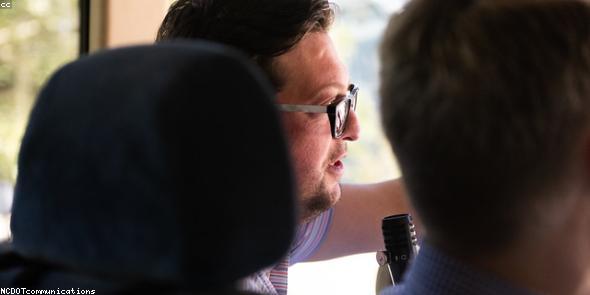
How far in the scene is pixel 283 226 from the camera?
81 cm

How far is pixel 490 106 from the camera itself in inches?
36.6

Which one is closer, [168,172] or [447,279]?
[168,172]

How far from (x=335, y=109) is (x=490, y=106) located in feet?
2.57

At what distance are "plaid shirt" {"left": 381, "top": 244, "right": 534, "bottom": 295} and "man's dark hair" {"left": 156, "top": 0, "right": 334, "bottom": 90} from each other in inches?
27.1

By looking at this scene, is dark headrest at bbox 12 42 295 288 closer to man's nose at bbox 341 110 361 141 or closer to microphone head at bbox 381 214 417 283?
microphone head at bbox 381 214 417 283

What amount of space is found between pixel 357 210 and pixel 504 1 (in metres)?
1.20

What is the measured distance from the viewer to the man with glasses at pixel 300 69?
5.36 feet

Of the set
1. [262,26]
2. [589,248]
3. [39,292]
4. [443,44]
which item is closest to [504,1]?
[443,44]

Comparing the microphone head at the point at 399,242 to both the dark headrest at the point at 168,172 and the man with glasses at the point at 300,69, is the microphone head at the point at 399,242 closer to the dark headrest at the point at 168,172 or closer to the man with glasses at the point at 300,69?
the man with glasses at the point at 300,69

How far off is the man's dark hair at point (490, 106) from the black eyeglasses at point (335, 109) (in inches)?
26.7

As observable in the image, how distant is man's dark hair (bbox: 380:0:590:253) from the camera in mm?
930

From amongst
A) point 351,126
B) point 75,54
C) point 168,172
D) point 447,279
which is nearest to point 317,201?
point 351,126

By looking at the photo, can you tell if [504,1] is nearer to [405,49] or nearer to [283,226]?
[405,49]

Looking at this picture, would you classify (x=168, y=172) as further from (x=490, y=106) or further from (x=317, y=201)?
(x=317, y=201)
